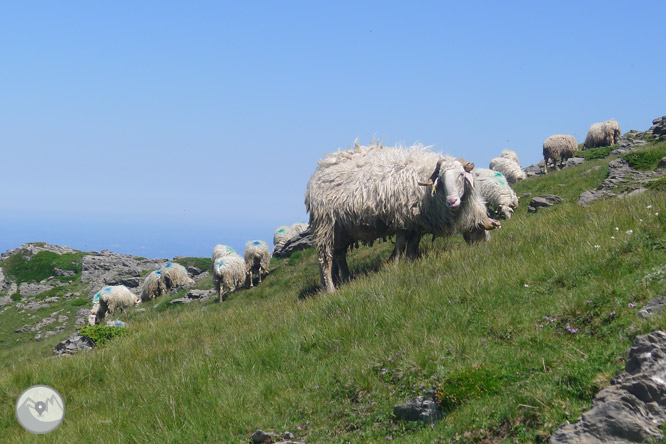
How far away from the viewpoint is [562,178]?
2542cm

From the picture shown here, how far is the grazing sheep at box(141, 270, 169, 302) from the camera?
39.8 metres

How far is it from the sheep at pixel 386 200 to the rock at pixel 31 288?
43255mm

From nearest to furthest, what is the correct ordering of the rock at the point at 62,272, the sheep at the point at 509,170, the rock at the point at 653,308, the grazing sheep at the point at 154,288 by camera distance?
the rock at the point at 653,308 → the sheep at the point at 509,170 → the grazing sheep at the point at 154,288 → the rock at the point at 62,272

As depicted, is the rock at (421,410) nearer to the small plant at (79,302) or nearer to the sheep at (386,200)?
the sheep at (386,200)

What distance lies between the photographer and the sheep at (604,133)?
40.7m

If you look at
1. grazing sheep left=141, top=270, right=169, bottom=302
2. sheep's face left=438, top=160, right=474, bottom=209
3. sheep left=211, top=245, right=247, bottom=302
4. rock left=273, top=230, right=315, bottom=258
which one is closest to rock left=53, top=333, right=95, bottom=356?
sheep's face left=438, top=160, right=474, bottom=209

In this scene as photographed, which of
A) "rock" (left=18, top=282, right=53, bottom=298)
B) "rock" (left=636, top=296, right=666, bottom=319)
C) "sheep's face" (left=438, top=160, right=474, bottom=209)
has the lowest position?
"rock" (left=18, top=282, right=53, bottom=298)

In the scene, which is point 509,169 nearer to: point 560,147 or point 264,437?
point 560,147

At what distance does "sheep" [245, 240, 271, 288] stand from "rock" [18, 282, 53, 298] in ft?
97.1

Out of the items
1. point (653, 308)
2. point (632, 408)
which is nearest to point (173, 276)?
point (653, 308)

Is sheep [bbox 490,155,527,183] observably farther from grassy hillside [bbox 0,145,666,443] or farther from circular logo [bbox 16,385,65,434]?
circular logo [bbox 16,385,65,434]

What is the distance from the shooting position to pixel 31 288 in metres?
51.9

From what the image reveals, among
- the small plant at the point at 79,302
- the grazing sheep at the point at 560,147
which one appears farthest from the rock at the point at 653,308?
the small plant at the point at 79,302

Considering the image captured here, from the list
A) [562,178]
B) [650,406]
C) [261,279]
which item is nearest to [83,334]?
[650,406]
